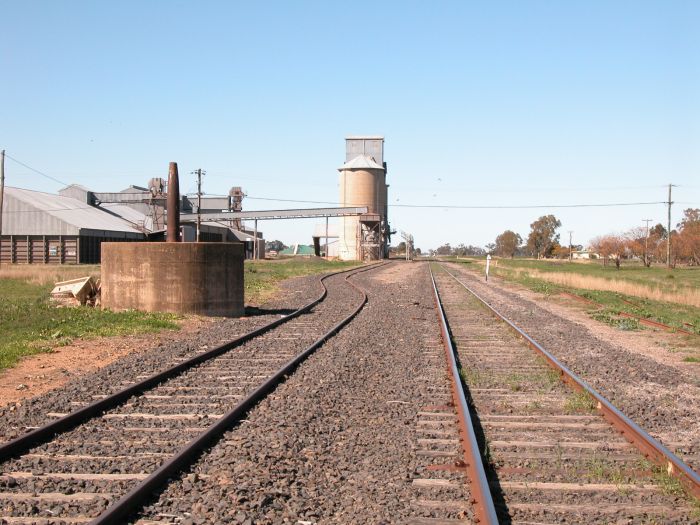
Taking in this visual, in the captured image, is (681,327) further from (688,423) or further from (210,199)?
(210,199)

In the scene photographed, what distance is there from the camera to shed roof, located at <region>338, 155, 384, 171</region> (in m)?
99.4

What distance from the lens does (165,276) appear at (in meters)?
17.0

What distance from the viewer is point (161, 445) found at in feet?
20.5

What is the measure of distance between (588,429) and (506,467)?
5.58 feet

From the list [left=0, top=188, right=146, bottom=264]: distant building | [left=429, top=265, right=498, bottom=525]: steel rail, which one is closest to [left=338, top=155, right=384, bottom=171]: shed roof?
[left=0, top=188, right=146, bottom=264]: distant building

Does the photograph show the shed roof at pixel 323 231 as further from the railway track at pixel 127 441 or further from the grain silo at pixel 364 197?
the railway track at pixel 127 441

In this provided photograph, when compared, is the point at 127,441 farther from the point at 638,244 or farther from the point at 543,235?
the point at 543,235

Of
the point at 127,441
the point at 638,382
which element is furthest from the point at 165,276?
the point at 638,382

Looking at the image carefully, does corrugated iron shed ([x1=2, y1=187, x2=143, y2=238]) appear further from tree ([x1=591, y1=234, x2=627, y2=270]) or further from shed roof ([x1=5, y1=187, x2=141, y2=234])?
tree ([x1=591, y1=234, x2=627, y2=270])

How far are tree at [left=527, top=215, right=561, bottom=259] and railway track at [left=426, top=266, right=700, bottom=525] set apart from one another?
15909 centimetres

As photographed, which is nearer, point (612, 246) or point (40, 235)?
point (40, 235)

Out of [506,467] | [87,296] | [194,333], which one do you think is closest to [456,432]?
[506,467]

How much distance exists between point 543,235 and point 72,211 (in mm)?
123522

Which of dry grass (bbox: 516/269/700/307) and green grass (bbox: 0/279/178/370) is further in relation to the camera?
dry grass (bbox: 516/269/700/307)
